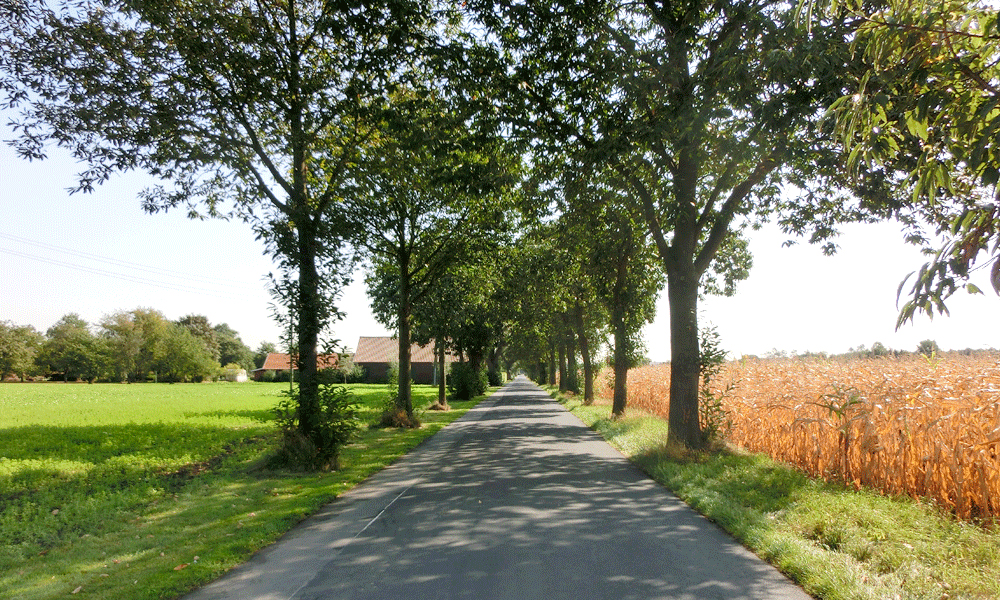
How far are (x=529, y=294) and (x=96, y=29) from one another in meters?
22.0

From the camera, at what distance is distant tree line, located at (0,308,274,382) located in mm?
79250

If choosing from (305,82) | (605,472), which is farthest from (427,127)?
(605,472)

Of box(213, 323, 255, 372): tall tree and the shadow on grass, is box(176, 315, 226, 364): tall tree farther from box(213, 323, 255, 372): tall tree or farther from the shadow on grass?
the shadow on grass

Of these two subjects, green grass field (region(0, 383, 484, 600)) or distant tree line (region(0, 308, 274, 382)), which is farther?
distant tree line (region(0, 308, 274, 382))

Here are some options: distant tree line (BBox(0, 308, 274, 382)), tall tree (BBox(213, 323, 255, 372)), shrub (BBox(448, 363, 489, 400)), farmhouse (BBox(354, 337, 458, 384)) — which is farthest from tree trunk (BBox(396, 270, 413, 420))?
tall tree (BBox(213, 323, 255, 372))

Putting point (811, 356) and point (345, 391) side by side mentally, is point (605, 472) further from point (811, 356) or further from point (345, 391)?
point (811, 356)

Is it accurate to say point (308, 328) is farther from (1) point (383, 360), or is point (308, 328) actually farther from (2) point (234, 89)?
(1) point (383, 360)

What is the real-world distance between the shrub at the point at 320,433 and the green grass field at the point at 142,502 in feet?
1.12

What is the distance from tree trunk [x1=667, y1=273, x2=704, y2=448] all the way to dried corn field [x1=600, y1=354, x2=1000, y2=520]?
4.63 feet

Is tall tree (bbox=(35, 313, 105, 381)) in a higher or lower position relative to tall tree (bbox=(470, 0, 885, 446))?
lower

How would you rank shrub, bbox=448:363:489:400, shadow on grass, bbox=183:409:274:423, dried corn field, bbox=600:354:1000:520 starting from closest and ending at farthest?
dried corn field, bbox=600:354:1000:520 < shadow on grass, bbox=183:409:274:423 < shrub, bbox=448:363:489:400

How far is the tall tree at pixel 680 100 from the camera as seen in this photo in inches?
332

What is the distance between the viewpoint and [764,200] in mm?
15172

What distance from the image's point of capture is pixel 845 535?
235 inches
